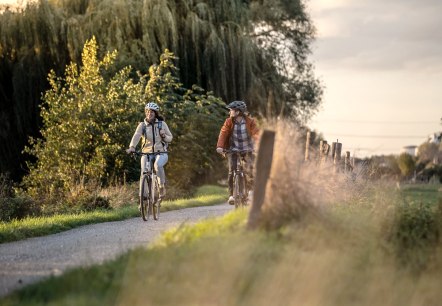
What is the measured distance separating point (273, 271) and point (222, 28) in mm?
26304

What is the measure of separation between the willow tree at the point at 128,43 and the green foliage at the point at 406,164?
1821 inches

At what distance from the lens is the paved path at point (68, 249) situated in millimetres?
9391

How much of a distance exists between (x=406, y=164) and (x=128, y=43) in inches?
2100

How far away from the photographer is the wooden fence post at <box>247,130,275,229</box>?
9648 millimetres

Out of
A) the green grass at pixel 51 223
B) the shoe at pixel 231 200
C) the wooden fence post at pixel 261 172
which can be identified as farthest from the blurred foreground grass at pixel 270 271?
the shoe at pixel 231 200

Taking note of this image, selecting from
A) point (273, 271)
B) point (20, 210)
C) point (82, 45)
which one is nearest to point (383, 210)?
point (273, 271)

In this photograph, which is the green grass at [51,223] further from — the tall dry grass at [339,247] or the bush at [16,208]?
the tall dry grass at [339,247]

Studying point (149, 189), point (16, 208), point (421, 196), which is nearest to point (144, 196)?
point (149, 189)

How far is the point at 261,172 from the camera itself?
974 cm

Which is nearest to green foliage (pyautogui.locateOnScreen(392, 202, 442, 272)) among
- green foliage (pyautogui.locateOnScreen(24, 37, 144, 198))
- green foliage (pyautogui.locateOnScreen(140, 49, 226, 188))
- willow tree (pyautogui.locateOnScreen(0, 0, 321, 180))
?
green foliage (pyautogui.locateOnScreen(24, 37, 144, 198))

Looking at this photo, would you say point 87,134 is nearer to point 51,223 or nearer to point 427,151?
point 51,223

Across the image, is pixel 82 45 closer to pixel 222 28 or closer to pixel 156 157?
pixel 222 28

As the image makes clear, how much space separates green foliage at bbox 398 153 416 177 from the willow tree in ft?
152

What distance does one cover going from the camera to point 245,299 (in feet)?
24.9
